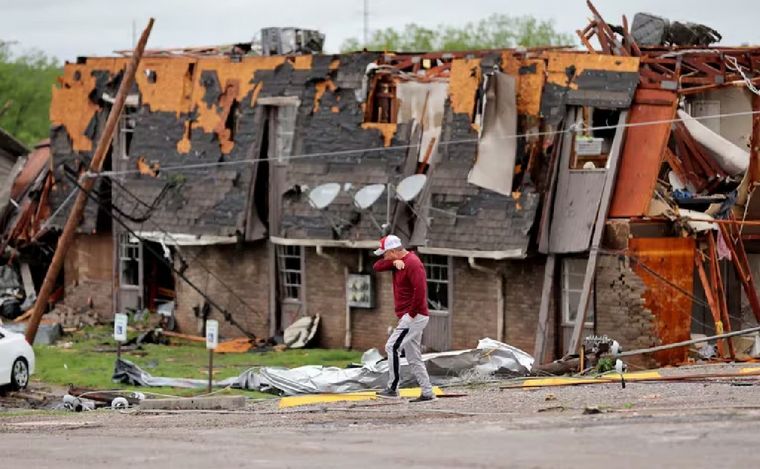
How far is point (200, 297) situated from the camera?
3653cm

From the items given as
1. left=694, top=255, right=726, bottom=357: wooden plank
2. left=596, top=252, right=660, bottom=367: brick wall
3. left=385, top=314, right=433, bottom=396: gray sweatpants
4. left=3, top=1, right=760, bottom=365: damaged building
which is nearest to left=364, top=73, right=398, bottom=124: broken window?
left=3, top=1, right=760, bottom=365: damaged building

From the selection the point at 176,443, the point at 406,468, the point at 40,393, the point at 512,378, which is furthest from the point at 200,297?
→ the point at 406,468

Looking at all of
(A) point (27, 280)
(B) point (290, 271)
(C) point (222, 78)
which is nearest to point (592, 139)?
(B) point (290, 271)

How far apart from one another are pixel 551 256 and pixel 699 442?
15.9m

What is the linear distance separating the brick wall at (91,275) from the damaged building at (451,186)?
49 cm

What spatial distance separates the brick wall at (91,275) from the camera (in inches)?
1560

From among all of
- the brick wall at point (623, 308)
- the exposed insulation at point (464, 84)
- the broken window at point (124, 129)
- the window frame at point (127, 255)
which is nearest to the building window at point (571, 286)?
the brick wall at point (623, 308)

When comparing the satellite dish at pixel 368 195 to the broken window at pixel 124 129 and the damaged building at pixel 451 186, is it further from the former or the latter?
the broken window at pixel 124 129

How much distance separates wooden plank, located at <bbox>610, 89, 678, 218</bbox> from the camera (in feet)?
92.8

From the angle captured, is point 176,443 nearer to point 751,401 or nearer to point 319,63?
point 751,401

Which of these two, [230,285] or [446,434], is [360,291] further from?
[446,434]

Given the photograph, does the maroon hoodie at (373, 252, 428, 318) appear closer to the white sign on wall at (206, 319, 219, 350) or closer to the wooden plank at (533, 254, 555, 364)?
the white sign on wall at (206, 319, 219, 350)

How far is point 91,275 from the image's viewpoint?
40.1 meters

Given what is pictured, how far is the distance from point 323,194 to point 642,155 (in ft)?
24.2
